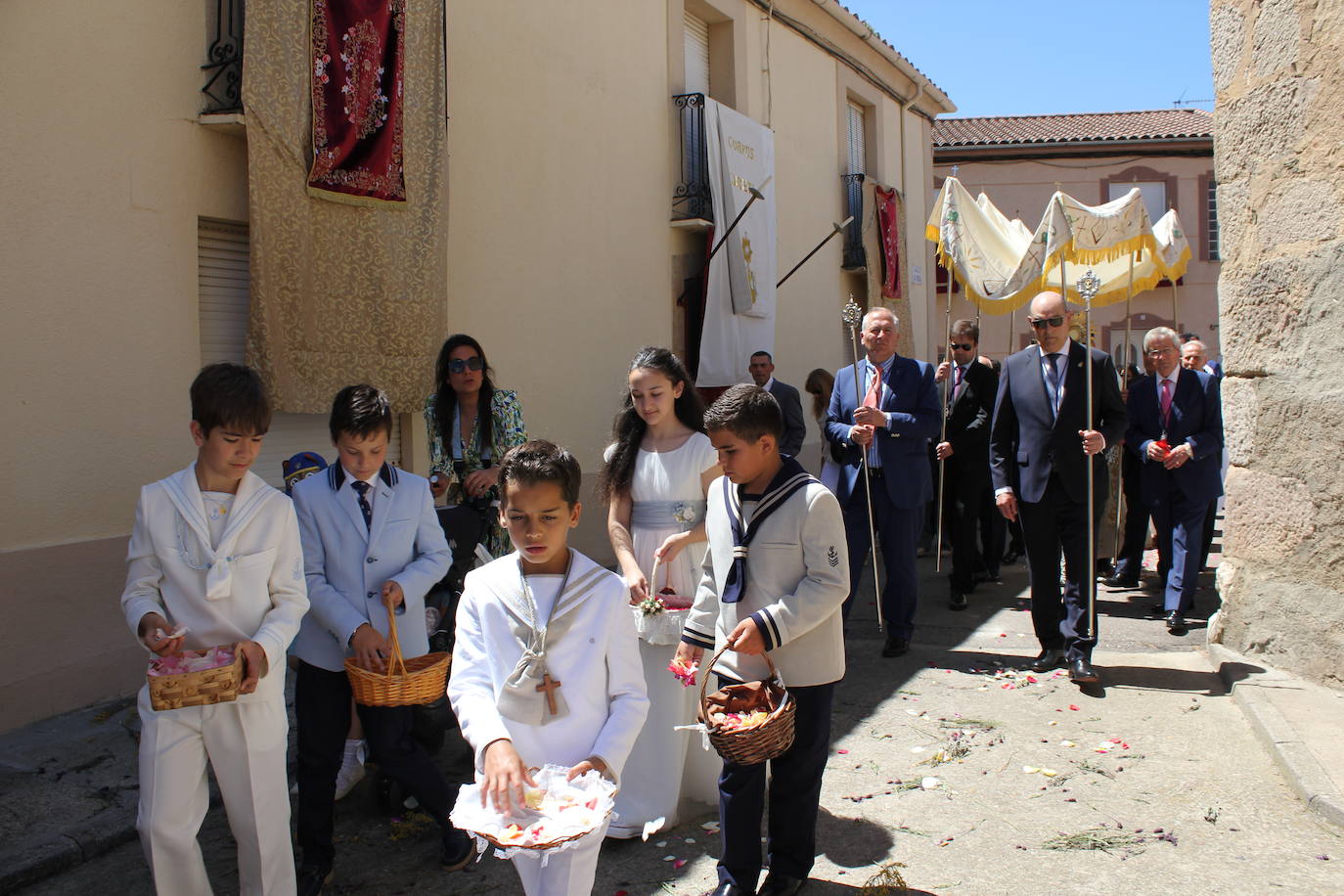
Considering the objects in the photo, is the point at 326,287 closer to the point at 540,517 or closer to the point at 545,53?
the point at 545,53

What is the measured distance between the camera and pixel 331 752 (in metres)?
3.52

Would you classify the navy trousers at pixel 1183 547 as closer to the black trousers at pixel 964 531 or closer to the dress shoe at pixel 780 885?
the black trousers at pixel 964 531

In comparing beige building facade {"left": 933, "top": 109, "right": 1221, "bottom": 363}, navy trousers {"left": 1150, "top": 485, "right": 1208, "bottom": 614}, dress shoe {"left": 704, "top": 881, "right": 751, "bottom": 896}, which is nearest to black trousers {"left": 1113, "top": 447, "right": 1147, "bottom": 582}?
navy trousers {"left": 1150, "top": 485, "right": 1208, "bottom": 614}

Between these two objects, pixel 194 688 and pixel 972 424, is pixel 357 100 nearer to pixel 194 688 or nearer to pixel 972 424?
pixel 194 688

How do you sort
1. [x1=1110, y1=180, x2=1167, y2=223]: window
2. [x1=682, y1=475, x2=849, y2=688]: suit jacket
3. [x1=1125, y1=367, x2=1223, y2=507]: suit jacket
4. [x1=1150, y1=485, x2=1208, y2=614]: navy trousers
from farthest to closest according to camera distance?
1. [x1=1110, y1=180, x2=1167, y2=223]: window
2. [x1=1125, y1=367, x2=1223, y2=507]: suit jacket
3. [x1=1150, y1=485, x2=1208, y2=614]: navy trousers
4. [x1=682, y1=475, x2=849, y2=688]: suit jacket

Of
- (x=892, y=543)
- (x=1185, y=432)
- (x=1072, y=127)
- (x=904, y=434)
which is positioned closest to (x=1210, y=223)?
(x=1072, y=127)

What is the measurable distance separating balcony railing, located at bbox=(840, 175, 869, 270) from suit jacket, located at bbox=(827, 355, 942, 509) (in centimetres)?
879

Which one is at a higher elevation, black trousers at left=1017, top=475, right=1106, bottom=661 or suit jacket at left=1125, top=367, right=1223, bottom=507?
suit jacket at left=1125, top=367, right=1223, bottom=507

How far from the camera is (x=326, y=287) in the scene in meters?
6.30

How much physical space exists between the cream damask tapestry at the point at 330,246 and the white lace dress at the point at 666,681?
289 cm

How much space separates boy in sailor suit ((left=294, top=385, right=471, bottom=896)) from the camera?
3.48 m

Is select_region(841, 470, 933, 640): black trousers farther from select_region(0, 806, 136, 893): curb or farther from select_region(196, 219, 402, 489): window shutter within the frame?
select_region(0, 806, 136, 893): curb

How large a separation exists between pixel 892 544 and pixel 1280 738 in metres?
2.35

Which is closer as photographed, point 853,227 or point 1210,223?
point 853,227
